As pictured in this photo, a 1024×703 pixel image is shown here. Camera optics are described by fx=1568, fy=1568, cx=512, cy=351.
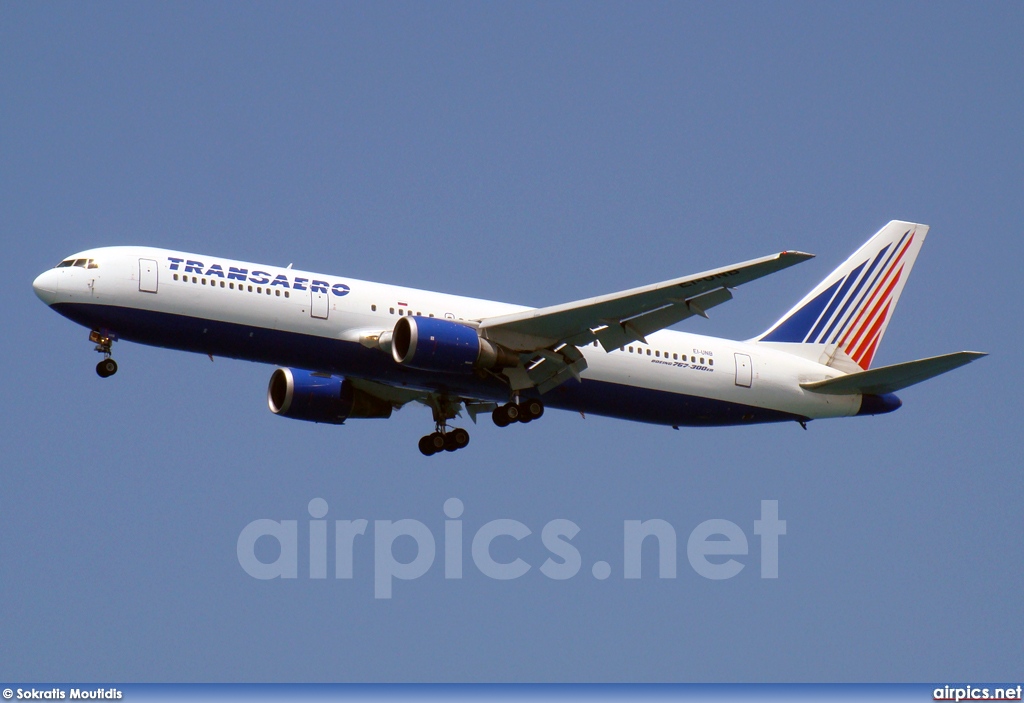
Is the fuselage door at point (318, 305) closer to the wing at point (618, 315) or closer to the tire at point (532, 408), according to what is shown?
the wing at point (618, 315)

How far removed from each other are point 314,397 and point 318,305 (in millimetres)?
6544

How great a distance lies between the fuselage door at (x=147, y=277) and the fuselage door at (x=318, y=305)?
405cm

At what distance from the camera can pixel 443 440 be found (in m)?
47.6

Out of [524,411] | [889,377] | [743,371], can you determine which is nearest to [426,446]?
[524,411]

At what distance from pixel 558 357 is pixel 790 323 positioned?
32.9 ft

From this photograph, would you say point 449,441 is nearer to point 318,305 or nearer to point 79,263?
point 318,305

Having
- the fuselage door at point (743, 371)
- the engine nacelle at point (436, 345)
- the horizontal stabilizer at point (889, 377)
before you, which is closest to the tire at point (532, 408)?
the engine nacelle at point (436, 345)

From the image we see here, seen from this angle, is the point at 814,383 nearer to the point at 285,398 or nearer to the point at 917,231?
the point at 917,231

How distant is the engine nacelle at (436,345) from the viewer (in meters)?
40.9

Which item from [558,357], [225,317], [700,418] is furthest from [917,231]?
[225,317]

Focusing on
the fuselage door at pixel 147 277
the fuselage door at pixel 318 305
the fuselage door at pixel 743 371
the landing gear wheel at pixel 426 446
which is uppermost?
the fuselage door at pixel 147 277

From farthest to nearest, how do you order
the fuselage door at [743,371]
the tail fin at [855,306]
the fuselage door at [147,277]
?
1. the tail fin at [855,306]
2. the fuselage door at [743,371]
3. the fuselage door at [147,277]

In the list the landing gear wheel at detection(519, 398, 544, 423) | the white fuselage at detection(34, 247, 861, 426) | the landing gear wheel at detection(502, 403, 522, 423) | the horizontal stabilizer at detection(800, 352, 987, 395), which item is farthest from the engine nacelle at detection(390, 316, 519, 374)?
the horizontal stabilizer at detection(800, 352, 987, 395)

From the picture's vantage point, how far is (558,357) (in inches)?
1705
